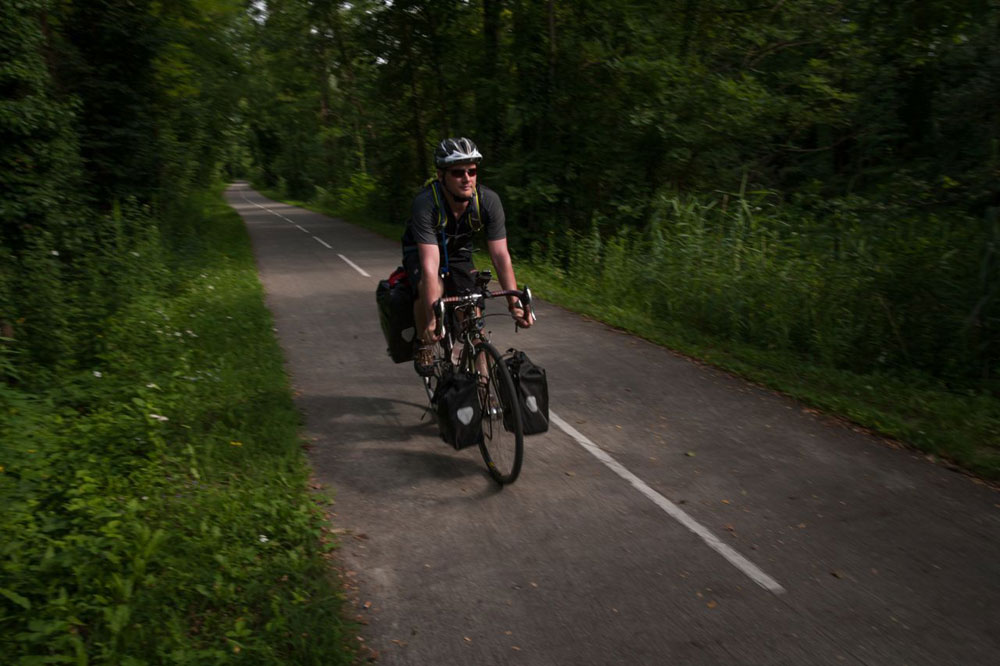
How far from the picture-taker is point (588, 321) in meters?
10.4

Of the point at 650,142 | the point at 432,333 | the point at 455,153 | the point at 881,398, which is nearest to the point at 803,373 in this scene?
the point at 881,398

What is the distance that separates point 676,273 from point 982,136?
4541 millimetres

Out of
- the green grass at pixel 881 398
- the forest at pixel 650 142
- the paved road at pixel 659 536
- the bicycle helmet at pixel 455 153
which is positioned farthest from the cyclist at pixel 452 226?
the forest at pixel 650 142

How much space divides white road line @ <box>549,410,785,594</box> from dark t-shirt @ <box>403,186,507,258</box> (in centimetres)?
177

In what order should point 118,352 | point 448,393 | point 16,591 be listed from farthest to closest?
point 118,352
point 448,393
point 16,591

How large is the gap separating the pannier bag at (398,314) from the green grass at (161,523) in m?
1.05

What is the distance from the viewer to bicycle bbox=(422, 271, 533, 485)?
488 cm

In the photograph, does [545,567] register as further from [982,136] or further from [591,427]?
[982,136]

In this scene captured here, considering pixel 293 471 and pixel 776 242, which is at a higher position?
pixel 776 242

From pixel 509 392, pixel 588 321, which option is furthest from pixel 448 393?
pixel 588 321

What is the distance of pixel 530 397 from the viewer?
16.1ft

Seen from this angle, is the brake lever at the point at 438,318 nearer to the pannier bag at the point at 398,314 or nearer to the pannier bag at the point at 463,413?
the pannier bag at the point at 463,413

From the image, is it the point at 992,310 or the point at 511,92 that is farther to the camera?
the point at 511,92

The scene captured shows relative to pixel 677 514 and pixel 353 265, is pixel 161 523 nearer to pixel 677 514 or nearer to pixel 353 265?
pixel 677 514
